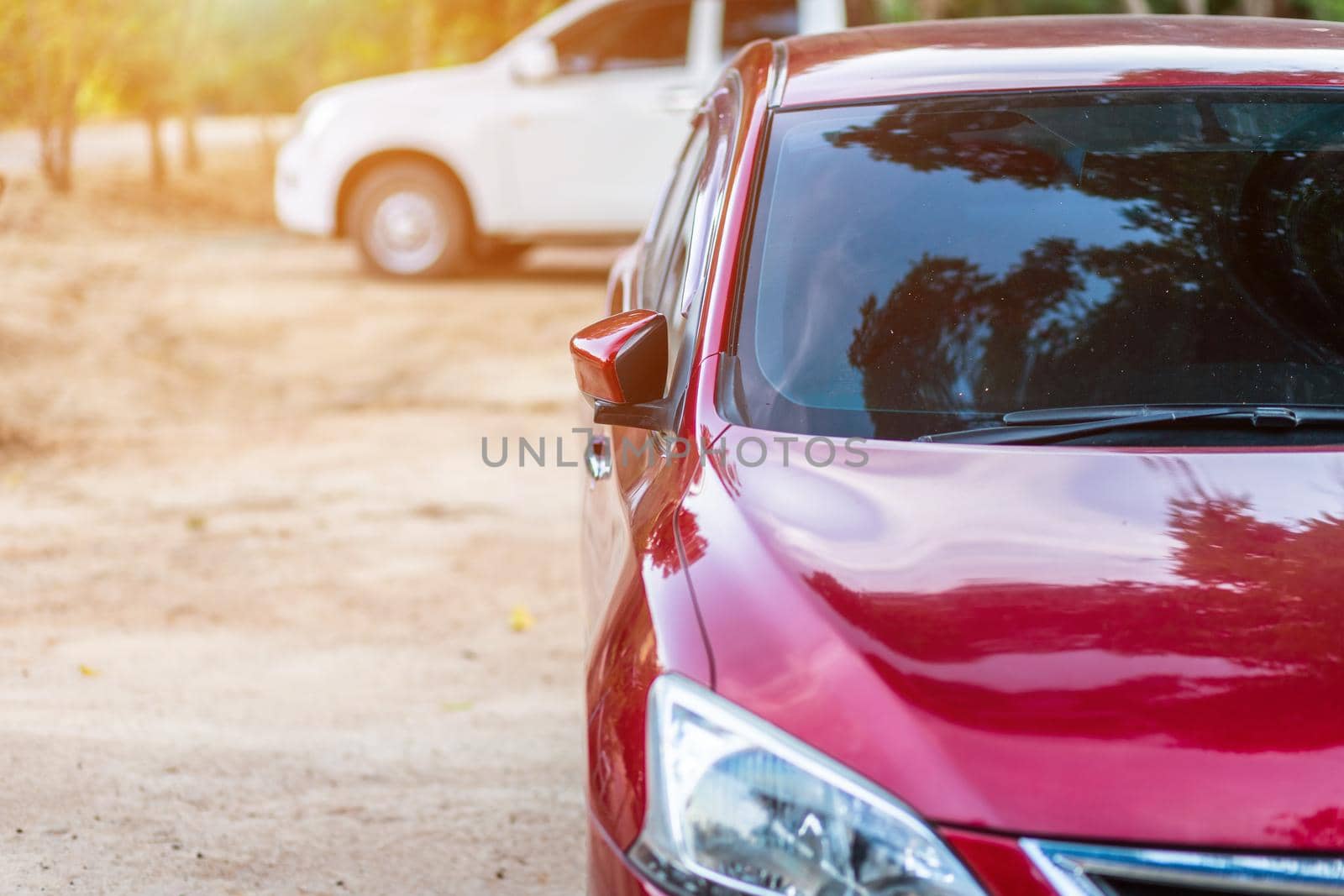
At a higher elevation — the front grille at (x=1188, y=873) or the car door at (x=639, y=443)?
the car door at (x=639, y=443)

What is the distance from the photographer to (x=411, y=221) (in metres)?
10.9

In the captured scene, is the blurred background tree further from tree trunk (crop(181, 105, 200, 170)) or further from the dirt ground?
the dirt ground

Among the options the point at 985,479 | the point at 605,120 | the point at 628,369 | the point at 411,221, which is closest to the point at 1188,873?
the point at 985,479

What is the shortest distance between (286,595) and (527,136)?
19.7 feet

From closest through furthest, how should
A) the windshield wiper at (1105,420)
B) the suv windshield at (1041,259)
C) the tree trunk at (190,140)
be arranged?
the windshield wiper at (1105,420)
the suv windshield at (1041,259)
the tree trunk at (190,140)

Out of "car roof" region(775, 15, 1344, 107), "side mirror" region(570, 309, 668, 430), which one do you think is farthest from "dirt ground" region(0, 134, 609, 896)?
"car roof" region(775, 15, 1344, 107)

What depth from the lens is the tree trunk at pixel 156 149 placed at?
16.6 meters

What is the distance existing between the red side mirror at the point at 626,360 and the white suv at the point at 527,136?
25.0 feet

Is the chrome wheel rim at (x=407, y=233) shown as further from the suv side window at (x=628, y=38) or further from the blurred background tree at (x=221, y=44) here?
the blurred background tree at (x=221, y=44)

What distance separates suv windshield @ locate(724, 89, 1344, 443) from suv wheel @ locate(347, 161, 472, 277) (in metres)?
8.17

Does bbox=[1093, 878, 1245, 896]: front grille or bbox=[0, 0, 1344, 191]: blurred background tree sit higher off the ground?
bbox=[0, 0, 1344, 191]: blurred background tree

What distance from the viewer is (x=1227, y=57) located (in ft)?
9.87

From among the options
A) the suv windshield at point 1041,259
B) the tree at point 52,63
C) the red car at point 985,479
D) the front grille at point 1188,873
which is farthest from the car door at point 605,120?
the front grille at point 1188,873

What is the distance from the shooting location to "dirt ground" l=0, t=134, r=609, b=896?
3.32m
